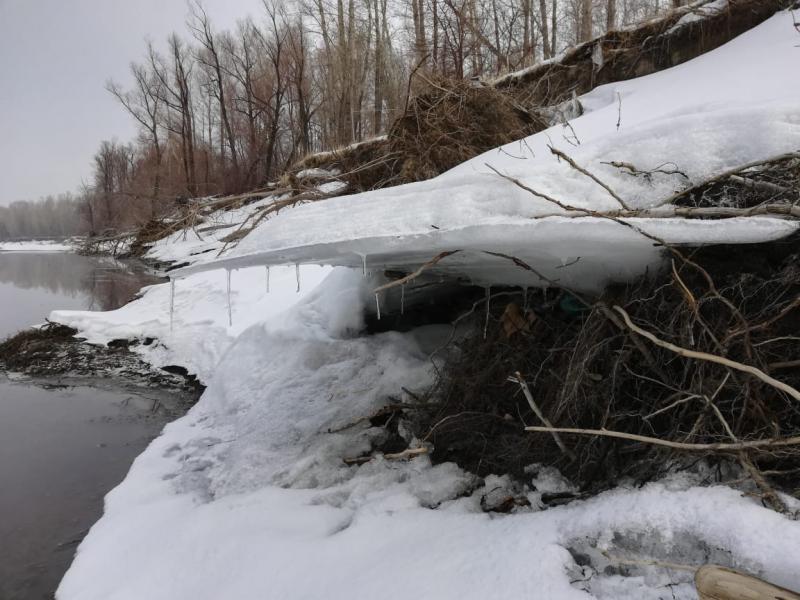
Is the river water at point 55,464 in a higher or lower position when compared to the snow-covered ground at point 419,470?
lower

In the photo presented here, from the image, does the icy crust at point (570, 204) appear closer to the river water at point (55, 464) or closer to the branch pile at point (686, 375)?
the branch pile at point (686, 375)

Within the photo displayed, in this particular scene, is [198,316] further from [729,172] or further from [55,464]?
[729,172]

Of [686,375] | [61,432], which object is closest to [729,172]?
[686,375]

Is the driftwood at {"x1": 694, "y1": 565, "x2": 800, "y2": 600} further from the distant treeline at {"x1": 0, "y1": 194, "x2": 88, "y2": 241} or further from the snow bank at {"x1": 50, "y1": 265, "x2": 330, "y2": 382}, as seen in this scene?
the distant treeline at {"x1": 0, "y1": 194, "x2": 88, "y2": 241}

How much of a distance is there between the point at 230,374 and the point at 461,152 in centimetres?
321

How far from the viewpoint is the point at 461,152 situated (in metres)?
4.78

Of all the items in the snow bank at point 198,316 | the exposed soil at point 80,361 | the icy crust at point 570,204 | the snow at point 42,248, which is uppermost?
the snow at point 42,248

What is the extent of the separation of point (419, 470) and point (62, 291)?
15.1m

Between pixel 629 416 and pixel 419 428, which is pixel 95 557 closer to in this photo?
pixel 419 428

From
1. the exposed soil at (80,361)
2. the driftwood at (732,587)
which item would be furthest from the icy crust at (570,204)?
the exposed soil at (80,361)

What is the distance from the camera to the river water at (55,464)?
2713mm

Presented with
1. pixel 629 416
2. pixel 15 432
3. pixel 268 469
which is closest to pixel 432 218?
pixel 629 416

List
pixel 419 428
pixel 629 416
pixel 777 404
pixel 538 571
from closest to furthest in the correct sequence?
pixel 538 571 → pixel 777 404 → pixel 629 416 → pixel 419 428

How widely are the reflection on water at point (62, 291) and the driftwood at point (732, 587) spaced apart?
10.3 meters
